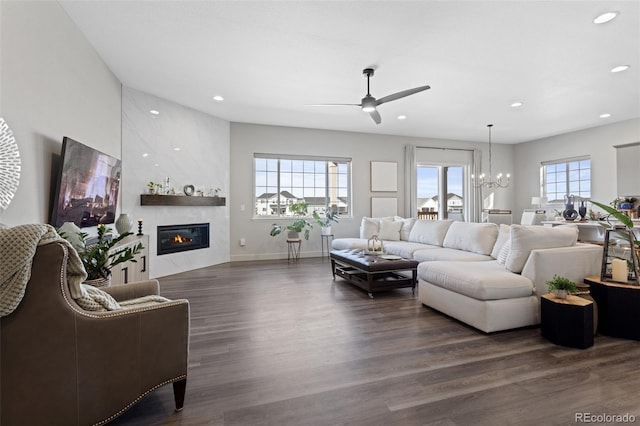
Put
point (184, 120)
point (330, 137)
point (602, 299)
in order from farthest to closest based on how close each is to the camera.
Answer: point (330, 137), point (184, 120), point (602, 299)

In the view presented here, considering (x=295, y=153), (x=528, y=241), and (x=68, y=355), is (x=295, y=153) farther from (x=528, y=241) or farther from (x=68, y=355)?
(x=68, y=355)

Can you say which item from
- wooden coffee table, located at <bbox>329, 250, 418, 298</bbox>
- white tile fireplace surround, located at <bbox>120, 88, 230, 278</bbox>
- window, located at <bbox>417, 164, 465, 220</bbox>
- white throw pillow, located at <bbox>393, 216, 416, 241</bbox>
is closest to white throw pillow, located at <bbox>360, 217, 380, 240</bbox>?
white throw pillow, located at <bbox>393, 216, 416, 241</bbox>

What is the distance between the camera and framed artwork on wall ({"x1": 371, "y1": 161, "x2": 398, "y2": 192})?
7633mm

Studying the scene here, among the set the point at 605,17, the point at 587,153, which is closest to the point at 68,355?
the point at 605,17

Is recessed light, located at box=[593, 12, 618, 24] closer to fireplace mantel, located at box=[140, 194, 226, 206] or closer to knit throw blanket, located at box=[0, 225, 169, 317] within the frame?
knit throw blanket, located at box=[0, 225, 169, 317]

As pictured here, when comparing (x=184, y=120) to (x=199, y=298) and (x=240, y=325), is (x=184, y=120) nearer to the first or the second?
(x=199, y=298)

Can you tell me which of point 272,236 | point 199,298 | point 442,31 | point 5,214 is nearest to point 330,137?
point 272,236

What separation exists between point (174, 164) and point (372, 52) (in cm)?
370

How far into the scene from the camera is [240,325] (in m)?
2.95

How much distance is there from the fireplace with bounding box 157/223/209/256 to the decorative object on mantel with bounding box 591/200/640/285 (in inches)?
220

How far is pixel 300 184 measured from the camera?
23.9ft

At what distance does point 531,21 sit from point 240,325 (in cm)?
395

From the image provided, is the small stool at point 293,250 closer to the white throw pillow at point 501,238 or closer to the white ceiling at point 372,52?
the white ceiling at point 372,52

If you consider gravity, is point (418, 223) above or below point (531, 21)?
below
